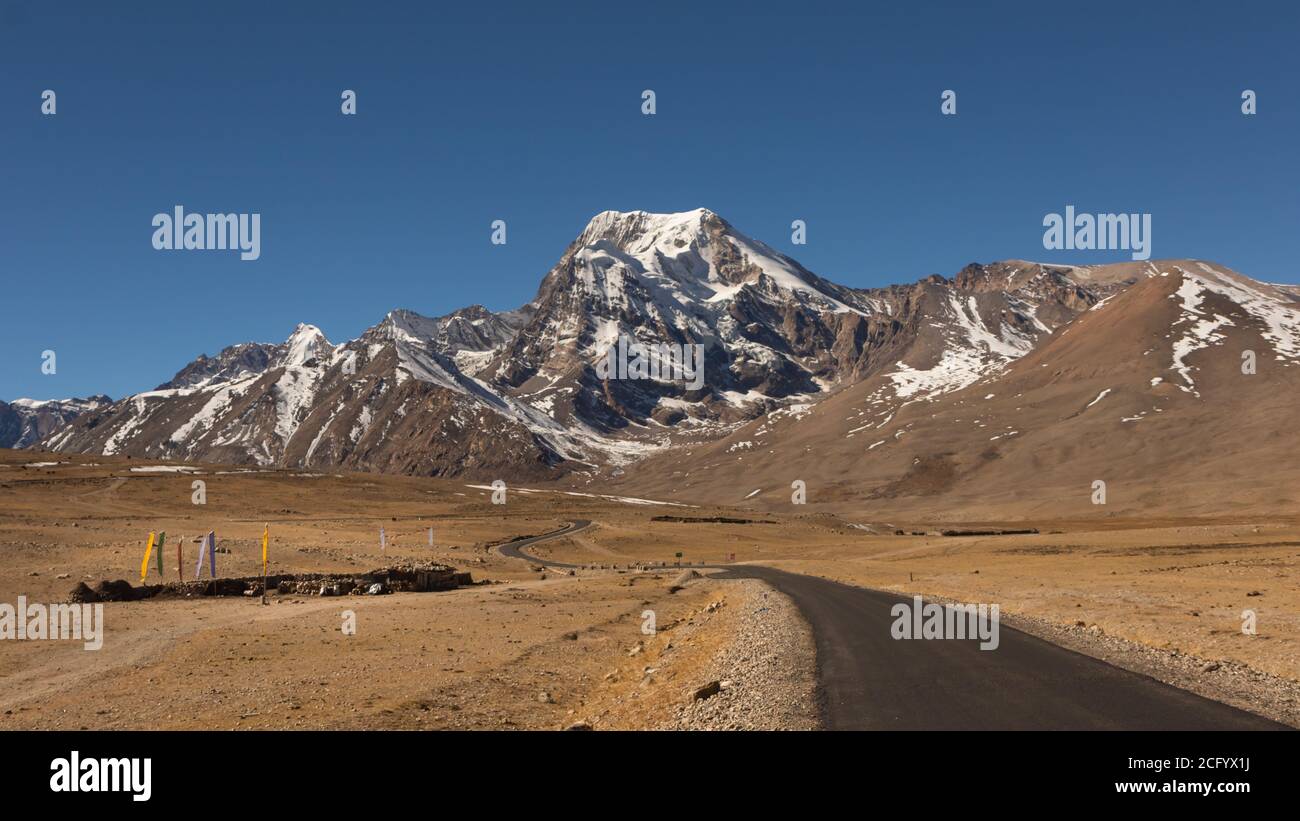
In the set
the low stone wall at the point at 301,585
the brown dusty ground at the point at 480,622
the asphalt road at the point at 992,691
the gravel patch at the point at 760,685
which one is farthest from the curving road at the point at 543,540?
Answer: the asphalt road at the point at 992,691

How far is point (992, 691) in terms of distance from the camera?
18.5 m

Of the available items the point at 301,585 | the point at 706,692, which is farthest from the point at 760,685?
the point at 301,585

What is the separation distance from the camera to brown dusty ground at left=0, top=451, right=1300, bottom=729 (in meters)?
22.0

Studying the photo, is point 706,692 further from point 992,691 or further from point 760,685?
point 992,691

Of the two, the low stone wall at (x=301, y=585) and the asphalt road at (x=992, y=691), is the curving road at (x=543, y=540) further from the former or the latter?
the asphalt road at (x=992, y=691)

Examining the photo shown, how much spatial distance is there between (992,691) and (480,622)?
91.3ft

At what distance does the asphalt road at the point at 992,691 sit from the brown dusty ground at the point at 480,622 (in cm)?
384

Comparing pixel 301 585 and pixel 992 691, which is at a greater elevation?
pixel 992 691

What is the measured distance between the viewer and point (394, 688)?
24.1 m

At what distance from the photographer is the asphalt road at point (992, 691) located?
51.0 feet

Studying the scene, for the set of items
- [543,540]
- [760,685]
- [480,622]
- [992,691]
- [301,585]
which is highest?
[992,691]

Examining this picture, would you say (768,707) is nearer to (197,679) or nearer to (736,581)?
(197,679)

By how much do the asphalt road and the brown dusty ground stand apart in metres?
3.84
